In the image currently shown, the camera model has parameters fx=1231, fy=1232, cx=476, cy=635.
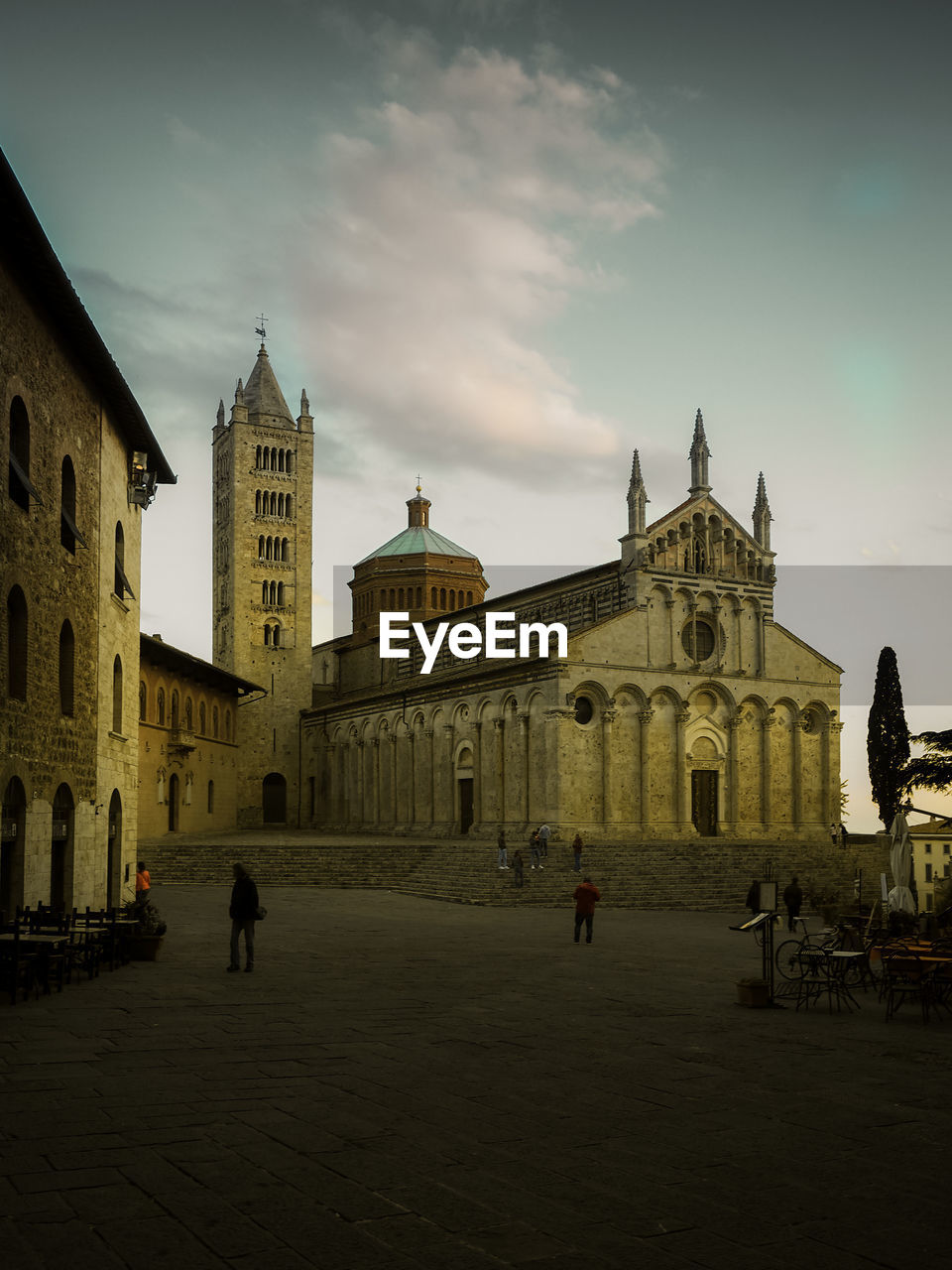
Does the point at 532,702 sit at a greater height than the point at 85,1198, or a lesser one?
greater

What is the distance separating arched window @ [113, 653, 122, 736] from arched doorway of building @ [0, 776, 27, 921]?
25.4 ft

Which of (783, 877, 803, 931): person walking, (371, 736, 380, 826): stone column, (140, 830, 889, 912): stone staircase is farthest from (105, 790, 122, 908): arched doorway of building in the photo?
(371, 736, 380, 826): stone column

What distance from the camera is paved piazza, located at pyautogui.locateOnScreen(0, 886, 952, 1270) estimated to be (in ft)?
20.3

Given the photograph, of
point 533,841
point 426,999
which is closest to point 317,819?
point 533,841

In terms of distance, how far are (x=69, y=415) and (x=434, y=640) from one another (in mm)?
42002

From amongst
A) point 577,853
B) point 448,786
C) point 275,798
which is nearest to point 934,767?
point 577,853

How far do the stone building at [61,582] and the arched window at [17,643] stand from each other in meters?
0.02

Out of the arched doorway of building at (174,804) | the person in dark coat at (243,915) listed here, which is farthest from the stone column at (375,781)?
the person in dark coat at (243,915)

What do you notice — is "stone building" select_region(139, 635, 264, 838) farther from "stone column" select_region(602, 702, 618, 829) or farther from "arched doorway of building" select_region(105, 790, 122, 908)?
"arched doorway of building" select_region(105, 790, 122, 908)

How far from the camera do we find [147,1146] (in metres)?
7.73

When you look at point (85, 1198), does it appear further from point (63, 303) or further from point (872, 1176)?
point (63, 303)

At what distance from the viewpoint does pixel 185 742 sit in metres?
52.1

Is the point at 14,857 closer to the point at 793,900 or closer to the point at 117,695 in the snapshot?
the point at 117,695

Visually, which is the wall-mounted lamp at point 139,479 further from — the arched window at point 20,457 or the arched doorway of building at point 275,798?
the arched doorway of building at point 275,798
